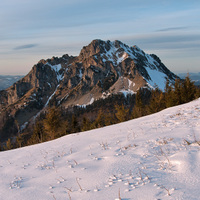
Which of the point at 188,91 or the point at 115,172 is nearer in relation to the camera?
the point at 115,172

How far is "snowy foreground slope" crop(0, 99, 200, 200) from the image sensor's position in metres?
4.24

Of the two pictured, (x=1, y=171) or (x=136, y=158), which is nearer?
(x=136, y=158)

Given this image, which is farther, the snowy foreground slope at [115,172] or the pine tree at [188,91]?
the pine tree at [188,91]

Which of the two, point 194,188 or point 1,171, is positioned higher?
point 194,188

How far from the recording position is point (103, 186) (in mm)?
4703

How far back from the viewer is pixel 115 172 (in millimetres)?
5410

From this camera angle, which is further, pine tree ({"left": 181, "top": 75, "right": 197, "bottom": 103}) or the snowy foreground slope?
pine tree ({"left": 181, "top": 75, "right": 197, "bottom": 103})

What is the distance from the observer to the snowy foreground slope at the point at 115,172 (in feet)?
13.9

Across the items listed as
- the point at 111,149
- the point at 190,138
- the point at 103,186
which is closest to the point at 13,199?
the point at 103,186

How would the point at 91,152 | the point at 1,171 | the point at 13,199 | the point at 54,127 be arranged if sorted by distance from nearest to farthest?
the point at 13,199
the point at 1,171
the point at 91,152
the point at 54,127

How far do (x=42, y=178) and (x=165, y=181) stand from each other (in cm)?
415

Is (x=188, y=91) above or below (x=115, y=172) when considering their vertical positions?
above

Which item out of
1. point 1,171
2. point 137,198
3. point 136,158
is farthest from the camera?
point 1,171

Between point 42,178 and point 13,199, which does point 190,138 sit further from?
point 13,199
